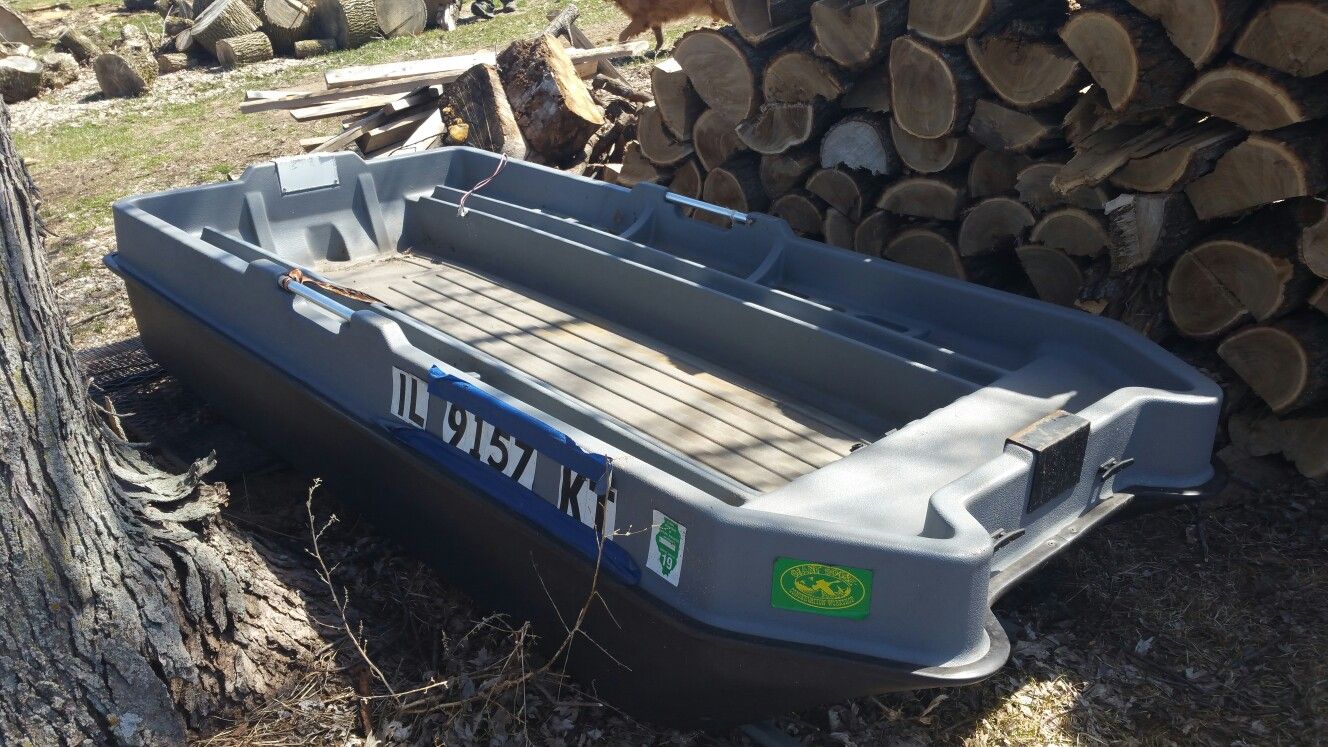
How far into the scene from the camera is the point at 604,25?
11359 millimetres

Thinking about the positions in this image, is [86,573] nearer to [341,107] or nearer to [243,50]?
[341,107]

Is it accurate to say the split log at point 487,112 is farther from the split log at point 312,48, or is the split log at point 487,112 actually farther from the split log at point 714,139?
the split log at point 312,48

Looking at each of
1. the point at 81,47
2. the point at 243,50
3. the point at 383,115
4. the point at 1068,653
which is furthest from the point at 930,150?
the point at 81,47

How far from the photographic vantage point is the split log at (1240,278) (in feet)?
10.7

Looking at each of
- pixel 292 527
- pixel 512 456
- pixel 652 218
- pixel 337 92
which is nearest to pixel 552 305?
pixel 652 218

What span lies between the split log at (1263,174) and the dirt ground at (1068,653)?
90 centimetres

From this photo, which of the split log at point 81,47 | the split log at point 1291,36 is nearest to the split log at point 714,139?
the split log at point 1291,36

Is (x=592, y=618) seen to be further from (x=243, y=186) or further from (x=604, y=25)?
(x=604, y=25)

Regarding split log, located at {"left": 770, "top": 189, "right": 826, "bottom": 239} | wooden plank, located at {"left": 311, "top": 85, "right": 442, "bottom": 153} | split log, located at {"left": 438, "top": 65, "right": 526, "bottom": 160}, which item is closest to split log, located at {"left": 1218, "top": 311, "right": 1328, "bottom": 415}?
split log, located at {"left": 770, "top": 189, "right": 826, "bottom": 239}

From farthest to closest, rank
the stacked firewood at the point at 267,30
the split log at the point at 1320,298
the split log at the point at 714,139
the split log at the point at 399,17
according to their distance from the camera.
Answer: the split log at the point at 399,17 < the stacked firewood at the point at 267,30 < the split log at the point at 714,139 < the split log at the point at 1320,298

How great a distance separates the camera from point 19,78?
1111cm

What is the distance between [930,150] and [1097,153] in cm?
68

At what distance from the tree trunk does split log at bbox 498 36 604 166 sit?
155 inches

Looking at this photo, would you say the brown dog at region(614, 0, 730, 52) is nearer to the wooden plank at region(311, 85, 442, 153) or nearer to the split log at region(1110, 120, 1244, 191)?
the wooden plank at region(311, 85, 442, 153)
